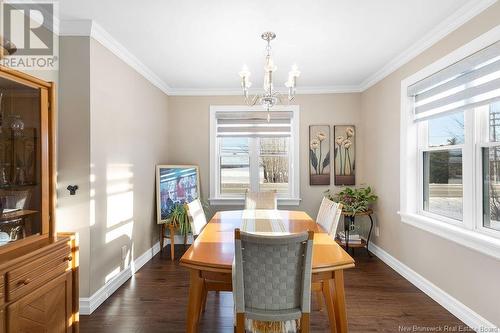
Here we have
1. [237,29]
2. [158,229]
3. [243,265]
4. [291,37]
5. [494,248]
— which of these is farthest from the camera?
[158,229]

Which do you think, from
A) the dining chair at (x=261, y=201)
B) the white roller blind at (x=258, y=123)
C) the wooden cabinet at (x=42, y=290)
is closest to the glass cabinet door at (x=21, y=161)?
the wooden cabinet at (x=42, y=290)

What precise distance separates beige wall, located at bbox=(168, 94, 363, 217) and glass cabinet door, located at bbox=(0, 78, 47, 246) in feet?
9.30

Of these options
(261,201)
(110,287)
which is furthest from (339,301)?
(110,287)

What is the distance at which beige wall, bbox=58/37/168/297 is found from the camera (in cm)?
250

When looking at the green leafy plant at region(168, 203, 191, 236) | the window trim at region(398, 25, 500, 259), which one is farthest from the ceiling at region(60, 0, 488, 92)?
the green leafy plant at region(168, 203, 191, 236)

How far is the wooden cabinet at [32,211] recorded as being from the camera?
5.29 feet

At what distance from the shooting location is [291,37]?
9.07 ft

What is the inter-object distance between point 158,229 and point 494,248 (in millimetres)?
3851

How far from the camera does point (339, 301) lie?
1.86 meters

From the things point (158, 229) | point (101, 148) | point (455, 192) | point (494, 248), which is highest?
point (101, 148)

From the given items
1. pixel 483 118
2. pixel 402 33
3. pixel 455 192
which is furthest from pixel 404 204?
pixel 402 33

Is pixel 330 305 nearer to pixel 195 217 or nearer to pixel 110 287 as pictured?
pixel 195 217

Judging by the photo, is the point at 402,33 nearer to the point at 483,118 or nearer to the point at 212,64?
the point at 483,118

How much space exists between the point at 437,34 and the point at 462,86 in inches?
23.3
